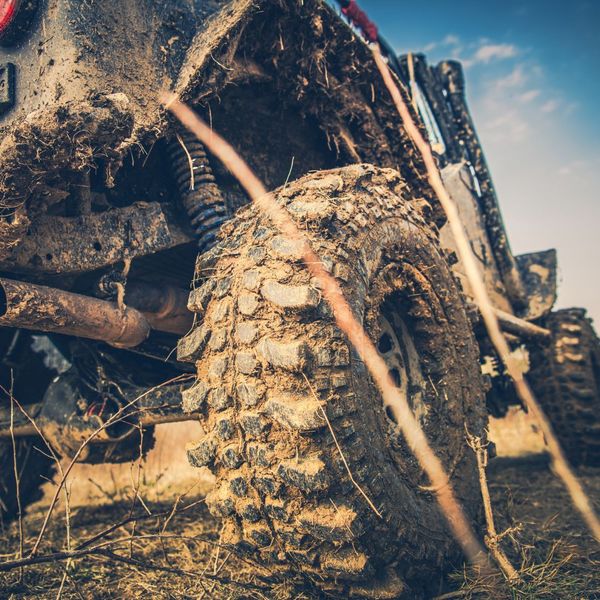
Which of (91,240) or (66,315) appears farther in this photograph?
(91,240)

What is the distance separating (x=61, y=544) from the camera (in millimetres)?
2529

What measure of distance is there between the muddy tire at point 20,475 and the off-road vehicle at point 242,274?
0.07 feet

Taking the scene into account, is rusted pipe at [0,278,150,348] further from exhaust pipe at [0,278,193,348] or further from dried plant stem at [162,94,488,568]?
dried plant stem at [162,94,488,568]

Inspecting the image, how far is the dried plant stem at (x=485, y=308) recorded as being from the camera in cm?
262

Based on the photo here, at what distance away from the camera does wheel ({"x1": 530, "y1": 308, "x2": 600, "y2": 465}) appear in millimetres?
3441

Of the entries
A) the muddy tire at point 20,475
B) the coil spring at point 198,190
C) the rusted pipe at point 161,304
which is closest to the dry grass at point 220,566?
the muddy tire at point 20,475

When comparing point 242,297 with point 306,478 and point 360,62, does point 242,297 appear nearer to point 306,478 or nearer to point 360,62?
point 306,478

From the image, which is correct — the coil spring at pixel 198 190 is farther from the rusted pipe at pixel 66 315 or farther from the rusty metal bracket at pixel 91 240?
the rusted pipe at pixel 66 315

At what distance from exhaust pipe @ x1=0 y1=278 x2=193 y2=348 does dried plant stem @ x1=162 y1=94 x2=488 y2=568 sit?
0.63 metres

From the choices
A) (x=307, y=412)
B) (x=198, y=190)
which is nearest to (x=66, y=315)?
(x=198, y=190)

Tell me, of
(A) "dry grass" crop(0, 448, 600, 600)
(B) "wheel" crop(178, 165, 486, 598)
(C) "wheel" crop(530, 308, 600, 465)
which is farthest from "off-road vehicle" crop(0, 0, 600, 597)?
(C) "wheel" crop(530, 308, 600, 465)

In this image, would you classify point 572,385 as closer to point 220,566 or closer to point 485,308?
point 485,308

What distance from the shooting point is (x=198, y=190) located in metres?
2.07

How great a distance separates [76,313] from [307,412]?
856 mm
